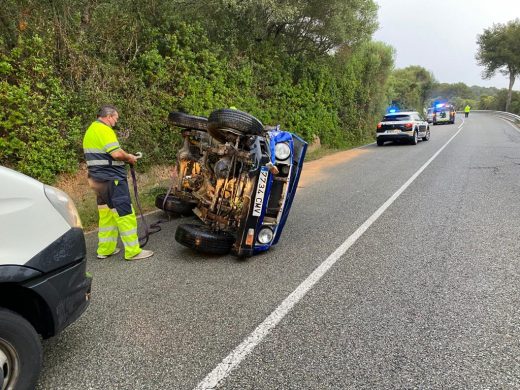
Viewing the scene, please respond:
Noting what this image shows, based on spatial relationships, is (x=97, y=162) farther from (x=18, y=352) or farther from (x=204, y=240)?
(x=18, y=352)

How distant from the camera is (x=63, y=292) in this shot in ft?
7.91

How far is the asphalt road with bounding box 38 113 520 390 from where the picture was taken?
2.59 metres

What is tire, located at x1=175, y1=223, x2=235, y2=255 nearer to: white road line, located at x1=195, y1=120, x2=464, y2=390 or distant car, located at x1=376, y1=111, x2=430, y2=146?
white road line, located at x1=195, y1=120, x2=464, y2=390

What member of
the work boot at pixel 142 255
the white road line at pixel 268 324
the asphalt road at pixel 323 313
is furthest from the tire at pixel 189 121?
the white road line at pixel 268 324

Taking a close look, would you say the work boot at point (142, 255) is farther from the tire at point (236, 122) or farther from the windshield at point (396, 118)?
the windshield at point (396, 118)

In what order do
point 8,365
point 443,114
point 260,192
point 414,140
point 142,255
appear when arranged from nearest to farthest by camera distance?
point 8,365
point 260,192
point 142,255
point 414,140
point 443,114

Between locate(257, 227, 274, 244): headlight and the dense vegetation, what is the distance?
193 inches

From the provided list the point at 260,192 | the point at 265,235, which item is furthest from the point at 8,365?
the point at 265,235

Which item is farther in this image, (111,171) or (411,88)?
(411,88)

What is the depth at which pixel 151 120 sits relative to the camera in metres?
9.43

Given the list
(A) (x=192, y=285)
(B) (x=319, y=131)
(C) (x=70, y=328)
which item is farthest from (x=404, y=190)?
(B) (x=319, y=131)

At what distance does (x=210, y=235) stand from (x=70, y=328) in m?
1.78

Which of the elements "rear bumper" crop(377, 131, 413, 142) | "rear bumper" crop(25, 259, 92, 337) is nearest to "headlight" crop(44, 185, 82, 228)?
"rear bumper" crop(25, 259, 92, 337)

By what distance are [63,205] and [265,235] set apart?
8.44 ft
